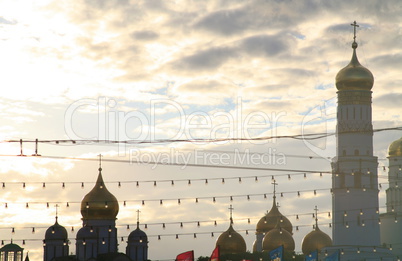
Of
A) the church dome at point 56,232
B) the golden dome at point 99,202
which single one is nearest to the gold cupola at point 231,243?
the golden dome at point 99,202

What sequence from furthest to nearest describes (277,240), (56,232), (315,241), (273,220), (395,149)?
(395,149)
(273,220)
(315,241)
(277,240)
(56,232)

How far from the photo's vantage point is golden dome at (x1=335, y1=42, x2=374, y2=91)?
85188mm

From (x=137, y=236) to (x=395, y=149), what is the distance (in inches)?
1150

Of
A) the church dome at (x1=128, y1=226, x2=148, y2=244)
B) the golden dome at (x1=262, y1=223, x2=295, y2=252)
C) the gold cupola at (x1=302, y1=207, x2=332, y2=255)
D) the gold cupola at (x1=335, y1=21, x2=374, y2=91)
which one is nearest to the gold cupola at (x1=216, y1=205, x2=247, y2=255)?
the golden dome at (x1=262, y1=223, x2=295, y2=252)

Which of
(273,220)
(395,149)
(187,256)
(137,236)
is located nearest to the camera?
(187,256)

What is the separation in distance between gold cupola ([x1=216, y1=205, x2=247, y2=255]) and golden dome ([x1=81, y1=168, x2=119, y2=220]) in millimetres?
14285

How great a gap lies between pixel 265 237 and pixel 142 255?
1247 centimetres

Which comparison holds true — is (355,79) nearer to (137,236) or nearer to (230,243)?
(230,243)

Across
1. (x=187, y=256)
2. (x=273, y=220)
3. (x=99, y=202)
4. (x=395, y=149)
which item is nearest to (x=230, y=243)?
(x=273, y=220)

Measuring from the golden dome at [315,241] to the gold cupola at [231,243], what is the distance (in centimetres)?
574

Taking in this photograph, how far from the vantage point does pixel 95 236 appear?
79562 mm

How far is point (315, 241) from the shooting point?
8831 centimetres

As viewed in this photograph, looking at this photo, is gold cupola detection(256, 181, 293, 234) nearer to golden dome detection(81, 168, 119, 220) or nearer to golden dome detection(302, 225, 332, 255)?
golden dome detection(302, 225, 332, 255)

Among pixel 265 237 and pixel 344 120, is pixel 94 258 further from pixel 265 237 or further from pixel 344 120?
pixel 344 120
